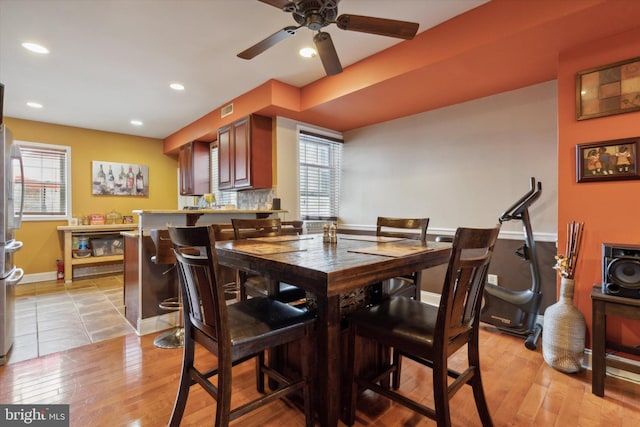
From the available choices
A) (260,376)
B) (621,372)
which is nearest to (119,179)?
(260,376)

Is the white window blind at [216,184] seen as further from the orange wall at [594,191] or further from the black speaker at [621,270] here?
the black speaker at [621,270]

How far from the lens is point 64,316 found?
3145 millimetres

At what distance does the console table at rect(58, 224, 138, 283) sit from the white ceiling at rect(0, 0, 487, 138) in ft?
6.04

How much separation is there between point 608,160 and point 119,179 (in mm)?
6819

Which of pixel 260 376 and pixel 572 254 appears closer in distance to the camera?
pixel 260 376

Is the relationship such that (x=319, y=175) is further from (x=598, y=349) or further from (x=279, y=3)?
(x=598, y=349)

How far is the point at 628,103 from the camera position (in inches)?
76.8

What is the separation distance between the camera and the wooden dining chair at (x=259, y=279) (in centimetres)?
203

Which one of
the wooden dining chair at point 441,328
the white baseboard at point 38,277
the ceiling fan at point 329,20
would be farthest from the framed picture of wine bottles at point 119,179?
the wooden dining chair at point 441,328

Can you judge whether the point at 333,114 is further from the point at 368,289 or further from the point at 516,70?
the point at 368,289

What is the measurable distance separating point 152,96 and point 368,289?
377 centimetres

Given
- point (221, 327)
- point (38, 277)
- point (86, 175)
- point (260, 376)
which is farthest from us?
point (86, 175)

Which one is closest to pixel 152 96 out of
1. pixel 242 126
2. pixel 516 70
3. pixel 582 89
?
pixel 242 126

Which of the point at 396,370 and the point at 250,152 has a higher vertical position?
the point at 250,152
